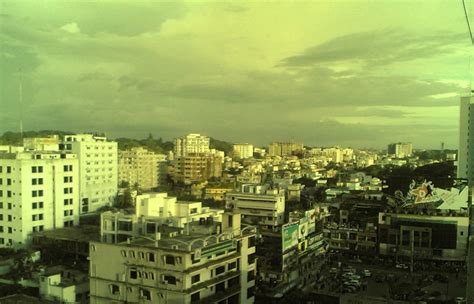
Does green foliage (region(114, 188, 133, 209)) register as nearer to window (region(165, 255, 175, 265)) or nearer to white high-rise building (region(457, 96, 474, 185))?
window (region(165, 255, 175, 265))

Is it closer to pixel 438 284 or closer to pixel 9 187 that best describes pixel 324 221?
pixel 438 284

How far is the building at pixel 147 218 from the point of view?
352 cm

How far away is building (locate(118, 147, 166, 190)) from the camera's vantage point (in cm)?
636

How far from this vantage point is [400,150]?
6238 millimetres

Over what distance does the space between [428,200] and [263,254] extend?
247 centimetres

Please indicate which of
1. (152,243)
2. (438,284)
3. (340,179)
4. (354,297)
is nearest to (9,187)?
(152,243)

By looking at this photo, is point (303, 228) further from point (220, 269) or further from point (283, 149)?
point (283, 149)

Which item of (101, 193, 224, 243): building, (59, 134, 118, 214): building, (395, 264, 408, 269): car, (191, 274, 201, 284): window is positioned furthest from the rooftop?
(395, 264, 408, 269): car

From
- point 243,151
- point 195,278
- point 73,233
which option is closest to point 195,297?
point 195,278

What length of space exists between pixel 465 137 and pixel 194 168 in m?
4.61

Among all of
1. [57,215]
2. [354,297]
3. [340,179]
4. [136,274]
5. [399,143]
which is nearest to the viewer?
[136,274]

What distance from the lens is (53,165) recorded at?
504 centimetres

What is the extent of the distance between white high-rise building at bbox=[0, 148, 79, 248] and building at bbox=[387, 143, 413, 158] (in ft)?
13.8

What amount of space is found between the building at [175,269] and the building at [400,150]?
343cm
